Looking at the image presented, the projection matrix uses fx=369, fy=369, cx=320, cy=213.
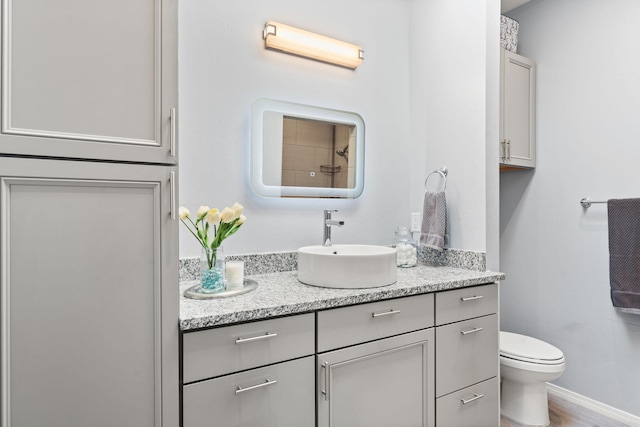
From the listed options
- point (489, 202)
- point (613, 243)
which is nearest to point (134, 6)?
point (489, 202)

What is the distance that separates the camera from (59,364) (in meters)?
0.92

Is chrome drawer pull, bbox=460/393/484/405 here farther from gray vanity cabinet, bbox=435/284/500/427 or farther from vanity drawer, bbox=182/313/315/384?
vanity drawer, bbox=182/313/315/384

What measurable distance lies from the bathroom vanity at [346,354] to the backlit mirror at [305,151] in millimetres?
482

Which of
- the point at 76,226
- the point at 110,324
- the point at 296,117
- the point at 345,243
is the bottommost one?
the point at 110,324

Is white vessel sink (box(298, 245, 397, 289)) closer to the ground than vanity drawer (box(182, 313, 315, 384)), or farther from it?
farther from it

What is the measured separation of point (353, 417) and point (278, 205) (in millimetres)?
981

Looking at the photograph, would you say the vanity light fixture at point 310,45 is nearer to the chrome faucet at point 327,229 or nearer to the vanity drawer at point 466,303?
the chrome faucet at point 327,229

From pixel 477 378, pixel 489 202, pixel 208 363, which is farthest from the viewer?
pixel 489 202

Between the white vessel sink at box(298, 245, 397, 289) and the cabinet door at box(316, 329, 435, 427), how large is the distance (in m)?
0.23

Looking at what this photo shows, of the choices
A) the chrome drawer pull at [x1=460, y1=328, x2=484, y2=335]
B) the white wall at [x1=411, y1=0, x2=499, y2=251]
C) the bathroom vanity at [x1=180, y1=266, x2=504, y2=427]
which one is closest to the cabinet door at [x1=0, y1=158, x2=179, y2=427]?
the bathroom vanity at [x1=180, y1=266, x2=504, y2=427]

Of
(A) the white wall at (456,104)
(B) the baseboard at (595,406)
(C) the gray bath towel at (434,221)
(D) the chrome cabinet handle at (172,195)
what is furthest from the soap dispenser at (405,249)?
(B) the baseboard at (595,406)

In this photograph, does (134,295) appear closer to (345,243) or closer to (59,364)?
(59,364)

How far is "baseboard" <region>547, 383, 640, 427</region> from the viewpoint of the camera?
78.9 inches

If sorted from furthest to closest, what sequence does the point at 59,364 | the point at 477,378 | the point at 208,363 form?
the point at 477,378, the point at 208,363, the point at 59,364
